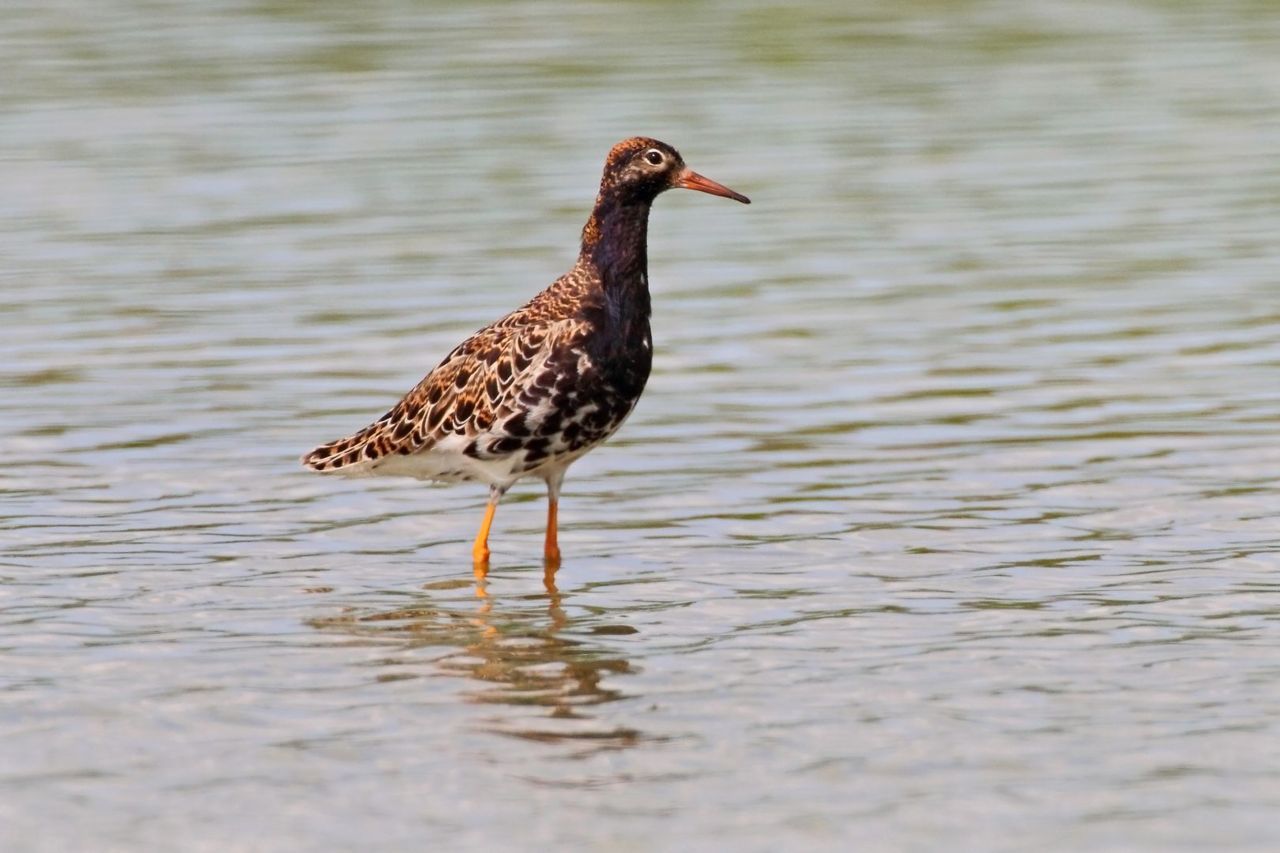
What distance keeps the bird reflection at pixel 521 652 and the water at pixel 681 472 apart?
0.04 meters

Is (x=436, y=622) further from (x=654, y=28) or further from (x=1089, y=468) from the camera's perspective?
(x=654, y=28)

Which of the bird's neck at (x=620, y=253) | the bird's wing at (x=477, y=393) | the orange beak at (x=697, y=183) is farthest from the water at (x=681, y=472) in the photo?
the orange beak at (x=697, y=183)

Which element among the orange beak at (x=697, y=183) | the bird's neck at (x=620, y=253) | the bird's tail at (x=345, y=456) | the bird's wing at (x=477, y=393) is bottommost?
the bird's tail at (x=345, y=456)

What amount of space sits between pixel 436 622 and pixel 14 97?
1973 centimetres

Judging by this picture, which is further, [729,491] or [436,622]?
[729,491]

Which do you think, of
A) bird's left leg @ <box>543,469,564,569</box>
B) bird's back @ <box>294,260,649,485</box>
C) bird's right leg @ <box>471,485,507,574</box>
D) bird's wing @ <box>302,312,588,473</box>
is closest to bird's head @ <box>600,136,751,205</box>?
bird's back @ <box>294,260,649,485</box>

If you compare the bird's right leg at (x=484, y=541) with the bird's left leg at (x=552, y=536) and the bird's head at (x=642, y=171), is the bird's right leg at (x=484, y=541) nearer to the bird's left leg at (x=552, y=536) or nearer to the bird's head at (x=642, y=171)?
the bird's left leg at (x=552, y=536)

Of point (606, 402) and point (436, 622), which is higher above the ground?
point (606, 402)

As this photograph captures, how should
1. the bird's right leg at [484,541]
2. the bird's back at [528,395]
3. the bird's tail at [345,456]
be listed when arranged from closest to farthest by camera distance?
the bird's back at [528,395]
the bird's right leg at [484,541]
the bird's tail at [345,456]

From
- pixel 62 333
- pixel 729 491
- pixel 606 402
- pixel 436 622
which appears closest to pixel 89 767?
pixel 436 622

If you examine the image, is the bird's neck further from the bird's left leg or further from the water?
the water

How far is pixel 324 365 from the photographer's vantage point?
1803cm

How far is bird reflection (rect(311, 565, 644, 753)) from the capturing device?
1003 centimetres

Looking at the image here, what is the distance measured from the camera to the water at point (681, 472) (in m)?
9.27
